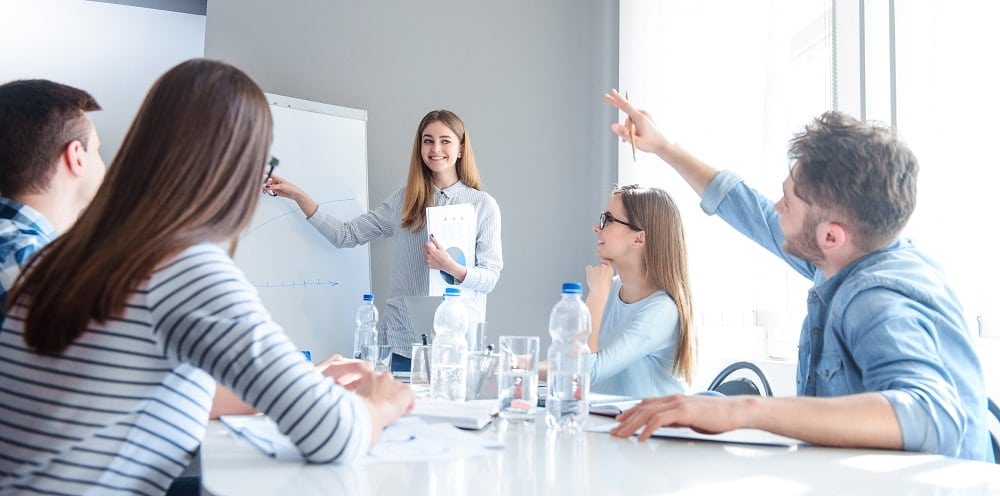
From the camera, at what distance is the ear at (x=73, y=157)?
1.76 metres

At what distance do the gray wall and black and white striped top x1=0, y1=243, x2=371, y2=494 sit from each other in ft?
10.9

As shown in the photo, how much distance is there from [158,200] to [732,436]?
931 millimetres

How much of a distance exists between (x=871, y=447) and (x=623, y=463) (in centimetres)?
41

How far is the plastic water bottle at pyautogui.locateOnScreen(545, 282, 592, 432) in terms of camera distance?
4.71ft

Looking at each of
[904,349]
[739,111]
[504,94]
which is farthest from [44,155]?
[504,94]

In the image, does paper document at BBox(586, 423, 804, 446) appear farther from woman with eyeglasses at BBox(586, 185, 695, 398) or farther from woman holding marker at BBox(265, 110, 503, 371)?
woman holding marker at BBox(265, 110, 503, 371)

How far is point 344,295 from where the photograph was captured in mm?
4020

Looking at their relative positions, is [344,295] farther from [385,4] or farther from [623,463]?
[623,463]

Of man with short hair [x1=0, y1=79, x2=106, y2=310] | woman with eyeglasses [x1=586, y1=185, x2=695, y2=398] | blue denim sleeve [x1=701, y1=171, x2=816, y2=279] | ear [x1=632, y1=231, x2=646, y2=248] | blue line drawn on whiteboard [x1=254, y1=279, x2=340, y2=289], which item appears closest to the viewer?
man with short hair [x1=0, y1=79, x2=106, y2=310]

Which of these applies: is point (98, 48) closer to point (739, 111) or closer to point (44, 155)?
point (44, 155)

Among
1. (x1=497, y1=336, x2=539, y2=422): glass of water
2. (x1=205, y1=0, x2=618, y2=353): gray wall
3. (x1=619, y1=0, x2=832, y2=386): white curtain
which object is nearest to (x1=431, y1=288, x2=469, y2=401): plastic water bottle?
(x1=497, y1=336, x2=539, y2=422): glass of water

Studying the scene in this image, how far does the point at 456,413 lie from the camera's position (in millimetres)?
1422

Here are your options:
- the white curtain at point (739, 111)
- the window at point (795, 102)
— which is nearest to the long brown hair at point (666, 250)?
the window at point (795, 102)

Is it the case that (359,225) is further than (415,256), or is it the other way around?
(359,225)
